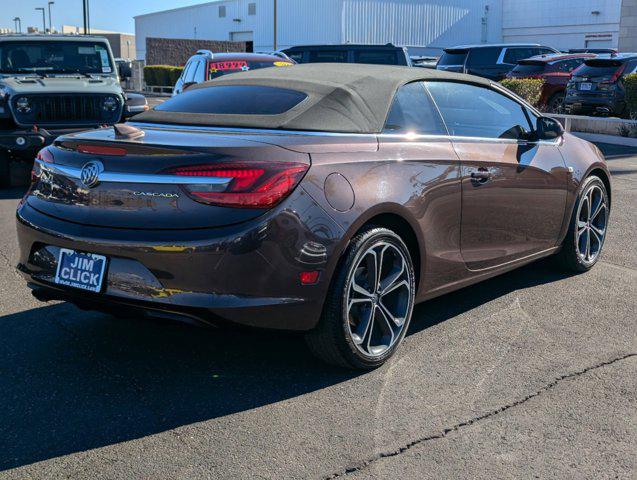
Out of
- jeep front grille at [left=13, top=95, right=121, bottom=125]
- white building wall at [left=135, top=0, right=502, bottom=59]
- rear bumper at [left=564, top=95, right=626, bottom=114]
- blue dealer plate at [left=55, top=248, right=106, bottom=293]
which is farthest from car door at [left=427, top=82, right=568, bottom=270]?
white building wall at [left=135, top=0, right=502, bottom=59]

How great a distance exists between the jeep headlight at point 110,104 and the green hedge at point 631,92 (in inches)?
399

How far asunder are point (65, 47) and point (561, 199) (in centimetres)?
821

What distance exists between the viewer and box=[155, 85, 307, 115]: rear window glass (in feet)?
14.8

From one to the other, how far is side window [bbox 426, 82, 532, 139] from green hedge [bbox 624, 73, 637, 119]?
11.4 meters

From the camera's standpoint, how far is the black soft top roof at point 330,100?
169 inches

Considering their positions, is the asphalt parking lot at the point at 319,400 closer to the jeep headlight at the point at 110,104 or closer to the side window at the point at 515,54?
the jeep headlight at the point at 110,104

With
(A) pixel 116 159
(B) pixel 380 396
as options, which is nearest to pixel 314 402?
(B) pixel 380 396

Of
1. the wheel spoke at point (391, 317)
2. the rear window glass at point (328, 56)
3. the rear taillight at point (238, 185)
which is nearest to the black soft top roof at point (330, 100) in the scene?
the rear taillight at point (238, 185)

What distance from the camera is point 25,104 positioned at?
400 inches

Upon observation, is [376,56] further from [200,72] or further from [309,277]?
[309,277]

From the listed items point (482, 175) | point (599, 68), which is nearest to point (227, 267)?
point (482, 175)

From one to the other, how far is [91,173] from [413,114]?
6.01ft

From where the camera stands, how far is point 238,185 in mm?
3639

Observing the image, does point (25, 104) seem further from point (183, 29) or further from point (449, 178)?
point (183, 29)
